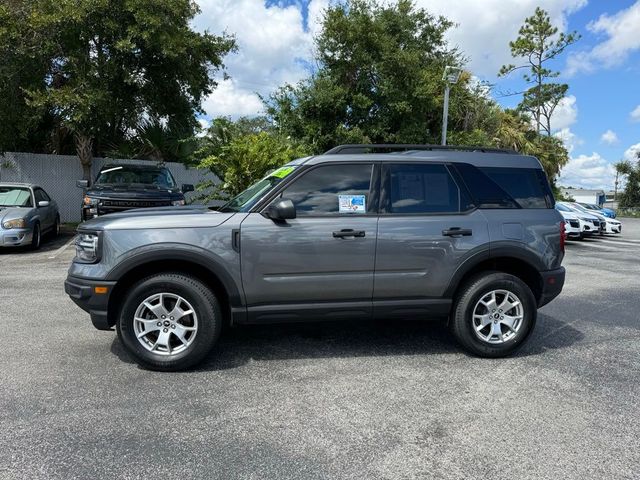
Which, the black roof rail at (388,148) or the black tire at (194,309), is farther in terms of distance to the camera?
the black roof rail at (388,148)

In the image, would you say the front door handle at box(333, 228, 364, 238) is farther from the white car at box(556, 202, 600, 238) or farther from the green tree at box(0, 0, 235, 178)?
the white car at box(556, 202, 600, 238)

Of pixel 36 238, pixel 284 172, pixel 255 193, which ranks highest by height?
pixel 284 172

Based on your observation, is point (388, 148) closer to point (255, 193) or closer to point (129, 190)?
point (255, 193)

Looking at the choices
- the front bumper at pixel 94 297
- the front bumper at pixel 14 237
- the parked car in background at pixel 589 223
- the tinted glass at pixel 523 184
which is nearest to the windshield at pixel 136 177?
the front bumper at pixel 14 237

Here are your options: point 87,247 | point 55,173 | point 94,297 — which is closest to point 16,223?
point 55,173

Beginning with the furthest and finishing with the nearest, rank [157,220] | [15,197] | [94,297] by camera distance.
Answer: [15,197], [157,220], [94,297]

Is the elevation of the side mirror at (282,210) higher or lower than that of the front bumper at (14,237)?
higher

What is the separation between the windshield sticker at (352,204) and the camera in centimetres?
437

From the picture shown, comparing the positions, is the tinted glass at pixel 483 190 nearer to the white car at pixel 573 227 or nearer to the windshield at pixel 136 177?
the windshield at pixel 136 177

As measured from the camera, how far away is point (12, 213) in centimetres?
1060

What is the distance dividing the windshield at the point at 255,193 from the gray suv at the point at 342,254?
2cm

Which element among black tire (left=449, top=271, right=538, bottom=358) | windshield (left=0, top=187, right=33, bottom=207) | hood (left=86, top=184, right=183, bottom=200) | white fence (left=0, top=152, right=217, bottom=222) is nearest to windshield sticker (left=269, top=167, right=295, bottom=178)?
black tire (left=449, top=271, right=538, bottom=358)

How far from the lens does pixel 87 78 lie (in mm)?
13648

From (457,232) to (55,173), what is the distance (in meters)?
16.1
